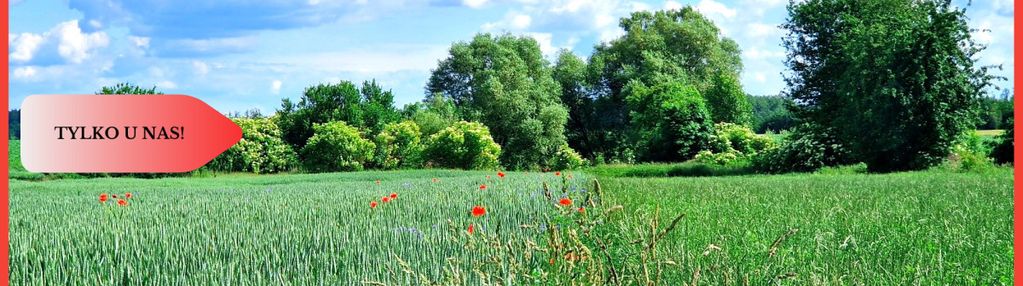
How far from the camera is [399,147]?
104 ft

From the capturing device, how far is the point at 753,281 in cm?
411

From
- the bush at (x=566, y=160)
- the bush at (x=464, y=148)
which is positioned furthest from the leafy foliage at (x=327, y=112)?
the bush at (x=566, y=160)

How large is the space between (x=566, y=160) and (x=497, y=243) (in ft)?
109

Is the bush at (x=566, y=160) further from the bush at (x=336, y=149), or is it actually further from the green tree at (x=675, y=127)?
the bush at (x=336, y=149)

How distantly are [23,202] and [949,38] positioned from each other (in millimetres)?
23992

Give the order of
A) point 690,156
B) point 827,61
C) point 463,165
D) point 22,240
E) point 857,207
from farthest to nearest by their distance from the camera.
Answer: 1. point 690,156
2. point 463,165
3. point 827,61
4. point 857,207
5. point 22,240

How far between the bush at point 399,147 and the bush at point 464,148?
2.16 feet

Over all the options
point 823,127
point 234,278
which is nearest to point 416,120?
point 823,127

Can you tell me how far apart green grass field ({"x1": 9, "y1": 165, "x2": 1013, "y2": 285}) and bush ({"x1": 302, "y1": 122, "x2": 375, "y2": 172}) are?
68.8 feet

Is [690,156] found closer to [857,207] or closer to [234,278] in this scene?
[857,207]

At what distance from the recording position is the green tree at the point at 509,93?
1483 inches

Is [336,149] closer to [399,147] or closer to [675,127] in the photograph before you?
[399,147]

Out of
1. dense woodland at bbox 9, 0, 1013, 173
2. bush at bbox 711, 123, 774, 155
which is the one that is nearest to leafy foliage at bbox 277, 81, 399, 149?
dense woodland at bbox 9, 0, 1013, 173

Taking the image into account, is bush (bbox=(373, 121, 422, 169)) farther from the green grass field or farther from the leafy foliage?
the green grass field
